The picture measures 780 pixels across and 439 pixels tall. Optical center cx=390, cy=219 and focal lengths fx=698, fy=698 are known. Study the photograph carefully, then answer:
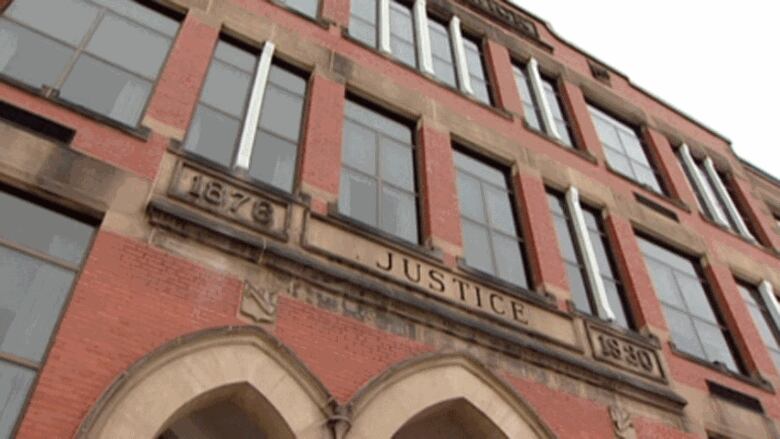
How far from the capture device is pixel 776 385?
1167cm

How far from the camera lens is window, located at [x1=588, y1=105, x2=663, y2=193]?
48.3ft

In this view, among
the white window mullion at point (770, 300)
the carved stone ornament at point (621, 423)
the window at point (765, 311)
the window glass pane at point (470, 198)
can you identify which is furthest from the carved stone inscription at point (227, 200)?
the white window mullion at point (770, 300)

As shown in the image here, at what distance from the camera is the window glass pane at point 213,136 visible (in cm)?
845

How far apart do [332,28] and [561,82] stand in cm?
616

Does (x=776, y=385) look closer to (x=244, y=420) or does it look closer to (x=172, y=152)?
(x=244, y=420)

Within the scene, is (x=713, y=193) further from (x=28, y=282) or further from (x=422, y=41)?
(x=28, y=282)

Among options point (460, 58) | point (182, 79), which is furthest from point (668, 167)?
point (182, 79)

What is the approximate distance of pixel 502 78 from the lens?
1380 centimetres

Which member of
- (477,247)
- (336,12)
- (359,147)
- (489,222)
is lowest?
(477,247)

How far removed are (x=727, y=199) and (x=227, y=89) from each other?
12.1 metres

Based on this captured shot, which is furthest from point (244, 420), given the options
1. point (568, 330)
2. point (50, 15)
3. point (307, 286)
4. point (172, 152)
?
point (50, 15)

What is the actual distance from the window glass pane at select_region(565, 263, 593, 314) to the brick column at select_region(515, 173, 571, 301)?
291 mm

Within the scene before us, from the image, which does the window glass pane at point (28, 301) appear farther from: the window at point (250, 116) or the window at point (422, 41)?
the window at point (422, 41)

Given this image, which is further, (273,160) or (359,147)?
(359,147)
